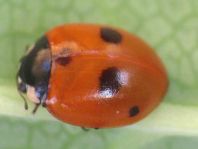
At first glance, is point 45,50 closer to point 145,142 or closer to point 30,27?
point 30,27

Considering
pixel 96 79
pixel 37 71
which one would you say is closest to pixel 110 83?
pixel 96 79

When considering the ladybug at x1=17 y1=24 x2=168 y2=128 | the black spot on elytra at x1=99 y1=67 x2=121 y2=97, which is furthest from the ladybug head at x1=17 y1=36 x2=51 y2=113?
the black spot on elytra at x1=99 y1=67 x2=121 y2=97

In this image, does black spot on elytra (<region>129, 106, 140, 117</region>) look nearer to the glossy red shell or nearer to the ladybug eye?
the glossy red shell

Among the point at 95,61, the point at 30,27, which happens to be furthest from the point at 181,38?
the point at 30,27

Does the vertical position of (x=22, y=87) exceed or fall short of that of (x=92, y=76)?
it falls short

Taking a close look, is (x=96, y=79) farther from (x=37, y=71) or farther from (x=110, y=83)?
(x=37, y=71)

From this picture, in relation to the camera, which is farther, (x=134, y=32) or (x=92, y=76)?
(x=134, y=32)
